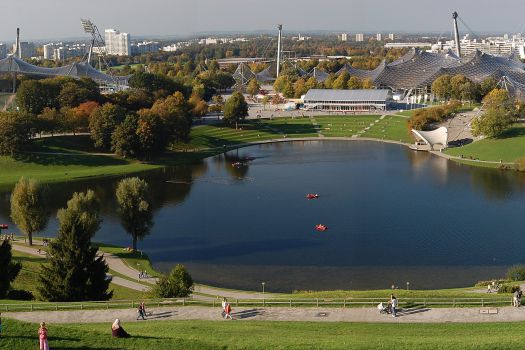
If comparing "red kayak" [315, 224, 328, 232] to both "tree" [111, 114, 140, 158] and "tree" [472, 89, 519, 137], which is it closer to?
"tree" [111, 114, 140, 158]

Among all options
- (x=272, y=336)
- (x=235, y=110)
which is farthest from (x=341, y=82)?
(x=272, y=336)

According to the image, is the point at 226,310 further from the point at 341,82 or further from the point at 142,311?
the point at 341,82

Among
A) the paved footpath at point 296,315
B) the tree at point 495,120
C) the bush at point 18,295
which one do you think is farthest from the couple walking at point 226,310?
the tree at point 495,120

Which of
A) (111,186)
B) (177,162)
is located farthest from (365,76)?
(111,186)

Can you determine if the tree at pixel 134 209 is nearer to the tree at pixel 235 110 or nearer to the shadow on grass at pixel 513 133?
the tree at pixel 235 110

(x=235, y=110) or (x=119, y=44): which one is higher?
(x=119, y=44)

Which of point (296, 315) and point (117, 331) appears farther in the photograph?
point (296, 315)

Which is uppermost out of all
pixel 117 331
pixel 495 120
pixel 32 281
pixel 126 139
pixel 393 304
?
pixel 495 120
